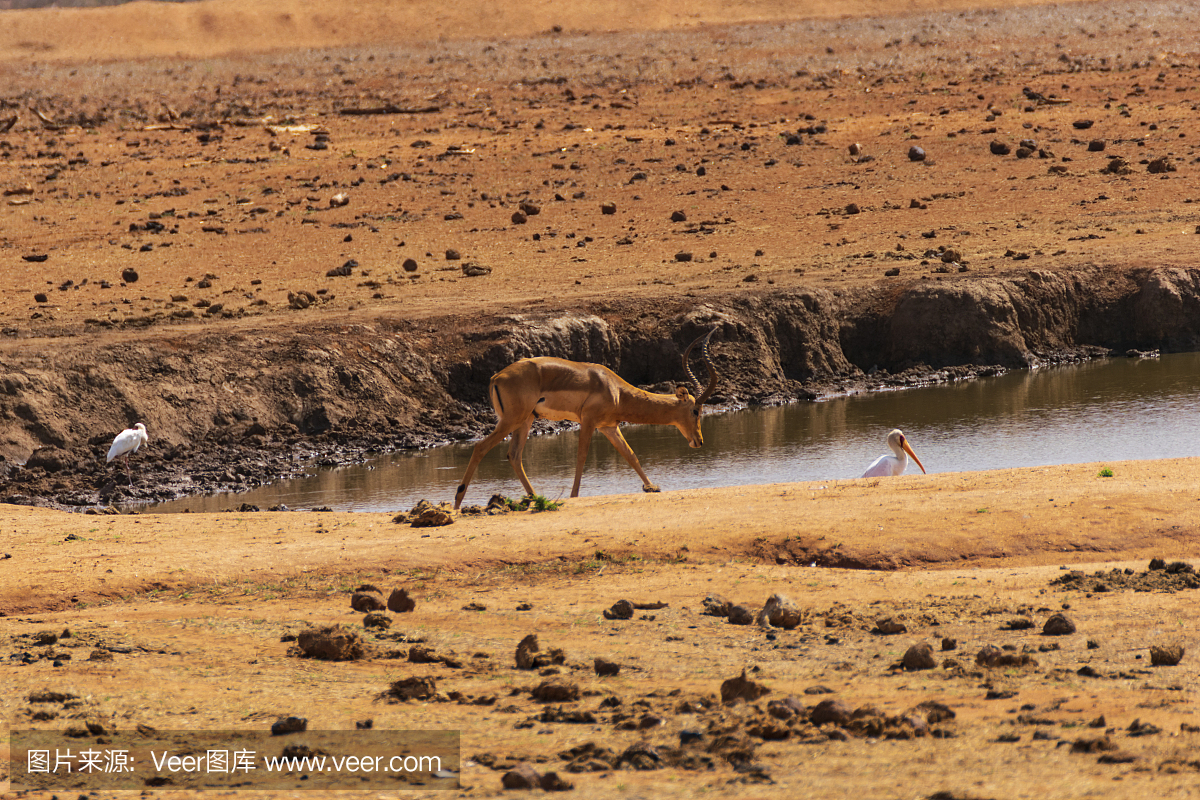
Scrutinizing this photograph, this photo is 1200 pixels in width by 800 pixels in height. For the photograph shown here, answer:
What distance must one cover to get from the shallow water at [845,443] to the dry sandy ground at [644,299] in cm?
270

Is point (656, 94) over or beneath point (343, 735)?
over

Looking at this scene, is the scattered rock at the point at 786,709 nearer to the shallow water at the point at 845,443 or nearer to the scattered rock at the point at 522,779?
the scattered rock at the point at 522,779

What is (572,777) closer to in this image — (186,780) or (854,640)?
(186,780)

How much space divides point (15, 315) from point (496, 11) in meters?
58.4

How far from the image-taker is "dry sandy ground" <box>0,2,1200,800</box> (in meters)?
6.18

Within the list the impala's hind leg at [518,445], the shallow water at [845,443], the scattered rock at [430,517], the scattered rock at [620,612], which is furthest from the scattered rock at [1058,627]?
the impala's hind leg at [518,445]

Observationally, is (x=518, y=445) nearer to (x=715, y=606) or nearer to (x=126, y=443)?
(x=126, y=443)

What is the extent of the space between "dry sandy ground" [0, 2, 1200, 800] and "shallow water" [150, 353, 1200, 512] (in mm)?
2698

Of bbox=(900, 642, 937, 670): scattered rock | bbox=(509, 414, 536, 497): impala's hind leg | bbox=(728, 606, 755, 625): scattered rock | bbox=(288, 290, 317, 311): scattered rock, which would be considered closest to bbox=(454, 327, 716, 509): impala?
bbox=(509, 414, 536, 497): impala's hind leg

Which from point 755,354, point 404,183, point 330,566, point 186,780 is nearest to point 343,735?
point 186,780

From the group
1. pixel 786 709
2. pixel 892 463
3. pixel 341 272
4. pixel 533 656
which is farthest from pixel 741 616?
pixel 341 272

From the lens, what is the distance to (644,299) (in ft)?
65.1

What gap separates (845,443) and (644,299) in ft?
15.9

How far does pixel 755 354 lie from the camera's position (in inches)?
764
